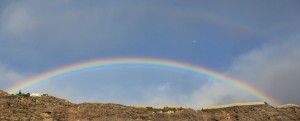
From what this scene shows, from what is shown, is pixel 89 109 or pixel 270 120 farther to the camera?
pixel 270 120

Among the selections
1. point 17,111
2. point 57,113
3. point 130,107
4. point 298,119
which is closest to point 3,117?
point 17,111

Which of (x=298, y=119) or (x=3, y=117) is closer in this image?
(x=3, y=117)

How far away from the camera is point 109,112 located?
6259 cm

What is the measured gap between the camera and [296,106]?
2884 inches

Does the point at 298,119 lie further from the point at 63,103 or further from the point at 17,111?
the point at 17,111

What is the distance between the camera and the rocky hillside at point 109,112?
58.4 metres

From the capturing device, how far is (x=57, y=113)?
60000mm

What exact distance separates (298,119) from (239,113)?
10.9 meters

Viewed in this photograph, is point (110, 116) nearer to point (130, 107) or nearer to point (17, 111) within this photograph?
point (130, 107)

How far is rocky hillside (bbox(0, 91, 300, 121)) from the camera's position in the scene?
2299 inches

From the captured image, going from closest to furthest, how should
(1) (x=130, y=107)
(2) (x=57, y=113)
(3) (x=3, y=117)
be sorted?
(3) (x=3, y=117)
(2) (x=57, y=113)
(1) (x=130, y=107)

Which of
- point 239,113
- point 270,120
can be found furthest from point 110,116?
point 270,120

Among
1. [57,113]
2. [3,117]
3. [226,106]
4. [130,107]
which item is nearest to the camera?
[3,117]

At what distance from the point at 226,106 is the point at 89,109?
26.4 metres
